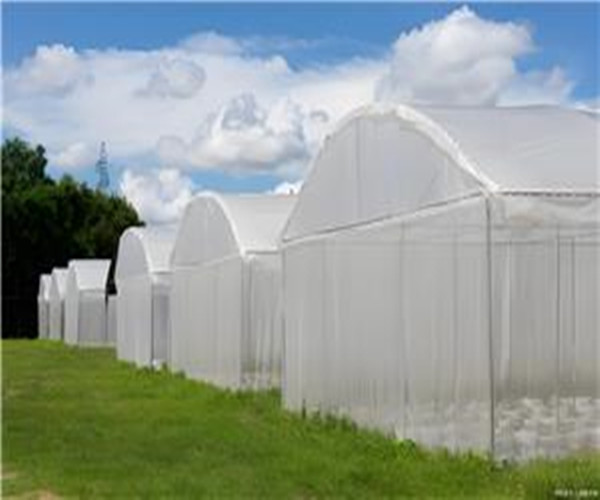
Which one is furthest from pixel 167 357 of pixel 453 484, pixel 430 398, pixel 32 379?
pixel 453 484

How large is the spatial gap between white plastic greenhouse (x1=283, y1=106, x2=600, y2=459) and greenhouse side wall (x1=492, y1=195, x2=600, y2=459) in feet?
0.04

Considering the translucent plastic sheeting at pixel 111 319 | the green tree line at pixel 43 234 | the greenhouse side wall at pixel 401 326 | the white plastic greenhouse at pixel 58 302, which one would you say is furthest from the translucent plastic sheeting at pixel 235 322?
the green tree line at pixel 43 234

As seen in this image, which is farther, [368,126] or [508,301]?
[368,126]

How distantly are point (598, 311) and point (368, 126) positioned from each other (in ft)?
15.4

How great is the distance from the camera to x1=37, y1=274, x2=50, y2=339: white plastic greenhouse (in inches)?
2411

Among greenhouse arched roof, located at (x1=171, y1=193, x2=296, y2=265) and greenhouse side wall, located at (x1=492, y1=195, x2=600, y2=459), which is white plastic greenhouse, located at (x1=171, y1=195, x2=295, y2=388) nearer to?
greenhouse arched roof, located at (x1=171, y1=193, x2=296, y2=265)

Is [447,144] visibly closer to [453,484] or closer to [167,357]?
[453,484]

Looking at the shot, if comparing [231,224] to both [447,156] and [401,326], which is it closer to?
[401,326]

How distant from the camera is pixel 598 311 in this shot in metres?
12.5

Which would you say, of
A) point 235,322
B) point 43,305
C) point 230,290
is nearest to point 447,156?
point 235,322

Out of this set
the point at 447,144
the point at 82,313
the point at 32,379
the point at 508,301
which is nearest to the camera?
the point at 508,301

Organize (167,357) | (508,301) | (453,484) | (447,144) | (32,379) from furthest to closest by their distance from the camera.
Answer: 1. (167,357)
2. (32,379)
3. (447,144)
4. (508,301)
5. (453,484)

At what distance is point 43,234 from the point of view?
212 feet

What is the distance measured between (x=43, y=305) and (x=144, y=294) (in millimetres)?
29990
